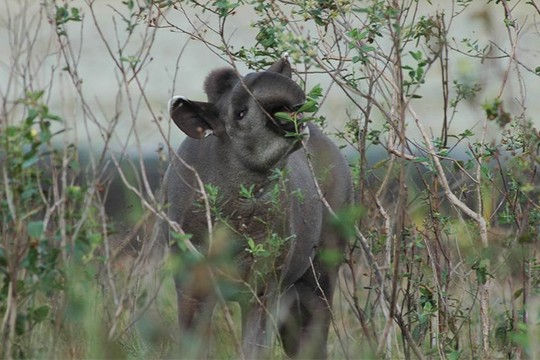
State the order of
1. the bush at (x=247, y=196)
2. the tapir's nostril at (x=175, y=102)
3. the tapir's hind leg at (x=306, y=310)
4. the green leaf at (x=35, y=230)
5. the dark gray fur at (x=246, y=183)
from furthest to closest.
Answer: the tapir's hind leg at (x=306, y=310)
the tapir's nostril at (x=175, y=102)
the dark gray fur at (x=246, y=183)
the bush at (x=247, y=196)
the green leaf at (x=35, y=230)

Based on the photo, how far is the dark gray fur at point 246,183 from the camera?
6.76 metres

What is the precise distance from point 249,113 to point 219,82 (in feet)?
1.31

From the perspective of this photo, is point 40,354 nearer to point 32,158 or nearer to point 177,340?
point 32,158

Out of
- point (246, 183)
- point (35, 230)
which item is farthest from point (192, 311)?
point (35, 230)

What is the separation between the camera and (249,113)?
689 cm

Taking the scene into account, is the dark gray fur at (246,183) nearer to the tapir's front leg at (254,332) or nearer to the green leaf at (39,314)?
the tapir's front leg at (254,332)

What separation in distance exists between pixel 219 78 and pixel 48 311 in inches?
86.3

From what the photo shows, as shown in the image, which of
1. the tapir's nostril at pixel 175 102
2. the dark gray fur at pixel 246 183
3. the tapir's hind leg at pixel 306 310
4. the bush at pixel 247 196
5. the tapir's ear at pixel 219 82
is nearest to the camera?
the bush at pixel 247 196

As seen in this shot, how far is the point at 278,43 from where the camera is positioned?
21.3ft

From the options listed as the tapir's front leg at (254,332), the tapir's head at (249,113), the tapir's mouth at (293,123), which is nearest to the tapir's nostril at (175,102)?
the tapir's head at (249,113)

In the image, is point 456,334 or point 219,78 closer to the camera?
point 456,334

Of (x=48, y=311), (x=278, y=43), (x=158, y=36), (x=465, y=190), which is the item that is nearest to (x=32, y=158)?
(x=48, y=311)

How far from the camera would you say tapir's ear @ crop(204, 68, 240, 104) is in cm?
718

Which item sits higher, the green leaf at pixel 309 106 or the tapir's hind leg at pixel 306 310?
the green leaf at pixel 309 106
